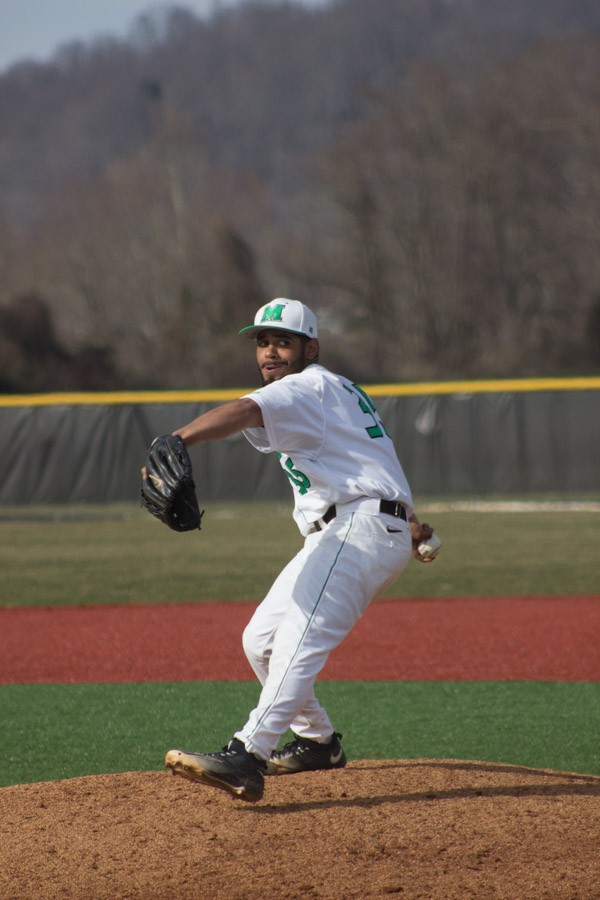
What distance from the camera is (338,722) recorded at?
5727 mm

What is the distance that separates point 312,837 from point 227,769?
0.32 meters

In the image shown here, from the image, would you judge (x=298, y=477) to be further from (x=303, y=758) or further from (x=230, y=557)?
(x=230, y=557)

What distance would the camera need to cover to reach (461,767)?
14.4 feet

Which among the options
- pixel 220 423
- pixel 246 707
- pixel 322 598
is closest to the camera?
pixel 220 423

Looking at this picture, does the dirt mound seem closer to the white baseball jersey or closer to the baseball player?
the baseball player

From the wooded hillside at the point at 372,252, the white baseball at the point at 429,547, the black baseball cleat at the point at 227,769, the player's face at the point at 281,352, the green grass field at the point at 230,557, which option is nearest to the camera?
the black baseball cleat at the point at 227,769

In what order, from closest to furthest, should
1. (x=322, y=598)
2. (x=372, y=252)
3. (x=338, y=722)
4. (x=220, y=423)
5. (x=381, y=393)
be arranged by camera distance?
1. (x=220, y=423)
2. (x=322, y=598)
3. (x=338, y=722)
4. (x=381, y=393)
5. (x=372, y=252)

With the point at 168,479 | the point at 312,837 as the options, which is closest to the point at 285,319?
the point at 168,479

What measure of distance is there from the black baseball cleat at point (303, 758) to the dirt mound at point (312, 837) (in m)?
0.06

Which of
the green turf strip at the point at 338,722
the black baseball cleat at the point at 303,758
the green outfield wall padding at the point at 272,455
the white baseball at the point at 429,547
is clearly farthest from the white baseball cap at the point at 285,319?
the green outfield wall padding at the point at 272,455

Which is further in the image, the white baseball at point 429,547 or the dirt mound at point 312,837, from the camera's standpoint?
the white baseball at point 429,547

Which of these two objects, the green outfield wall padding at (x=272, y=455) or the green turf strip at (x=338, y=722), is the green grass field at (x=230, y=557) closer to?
the green outfield wall padding at (x=272, y=455)

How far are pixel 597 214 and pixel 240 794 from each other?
147 feet

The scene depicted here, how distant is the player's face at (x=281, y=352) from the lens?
412 cm
